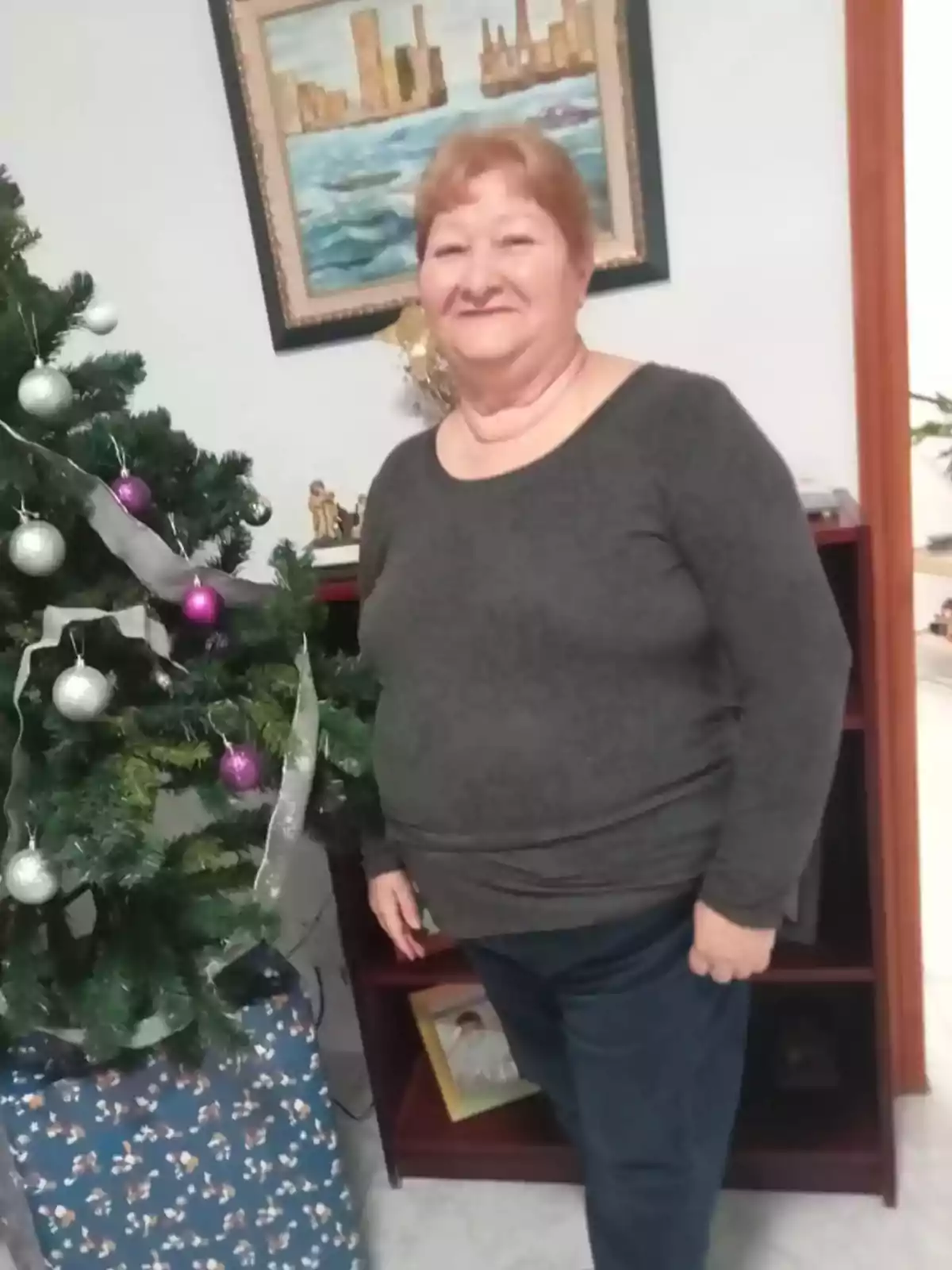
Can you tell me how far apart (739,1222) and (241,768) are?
985 millimetres

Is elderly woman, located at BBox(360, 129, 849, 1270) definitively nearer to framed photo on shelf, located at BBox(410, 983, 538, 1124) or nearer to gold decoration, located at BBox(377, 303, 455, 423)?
Answer: gold decoration, located at BBox(377, 303, 455, 423)

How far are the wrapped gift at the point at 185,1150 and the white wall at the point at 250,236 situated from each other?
79cm

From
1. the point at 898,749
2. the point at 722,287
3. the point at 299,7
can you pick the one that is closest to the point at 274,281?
the point at 299,7

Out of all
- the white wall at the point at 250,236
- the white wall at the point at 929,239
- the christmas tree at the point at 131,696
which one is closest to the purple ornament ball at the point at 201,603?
the christmas tree at the point at 131,696

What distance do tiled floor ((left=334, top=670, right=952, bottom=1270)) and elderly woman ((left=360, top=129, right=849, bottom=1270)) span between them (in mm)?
456

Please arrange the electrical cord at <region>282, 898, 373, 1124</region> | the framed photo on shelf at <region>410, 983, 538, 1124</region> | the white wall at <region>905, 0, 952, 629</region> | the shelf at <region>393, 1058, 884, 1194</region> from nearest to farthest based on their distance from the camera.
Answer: the shelf at <region>393, 1058, 884, 1194</region>
the framed photo on shelf at <region>410, 983, 538, 1124</region>
the electrical cord at <region>282, 898, 373, 1124</region>
the white wall at <region>905, 0, 952, 629</region>

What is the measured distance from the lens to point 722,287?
1517 mm

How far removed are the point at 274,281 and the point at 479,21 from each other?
44 centimetres

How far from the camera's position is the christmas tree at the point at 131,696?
3.39 ft

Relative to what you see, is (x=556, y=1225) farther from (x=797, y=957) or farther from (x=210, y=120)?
(x=210, y=120)

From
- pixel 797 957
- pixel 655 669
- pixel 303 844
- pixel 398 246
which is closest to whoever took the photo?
pixel 655 669

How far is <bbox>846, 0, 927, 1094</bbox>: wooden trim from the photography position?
139cm

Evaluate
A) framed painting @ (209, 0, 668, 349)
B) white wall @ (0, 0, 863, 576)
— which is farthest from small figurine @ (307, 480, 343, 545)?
framed painting @ (209, 0, 668, 349)

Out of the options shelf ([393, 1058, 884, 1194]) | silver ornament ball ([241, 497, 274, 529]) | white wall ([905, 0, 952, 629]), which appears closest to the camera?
silver ornament ball ([241, 497, 274, 529])
